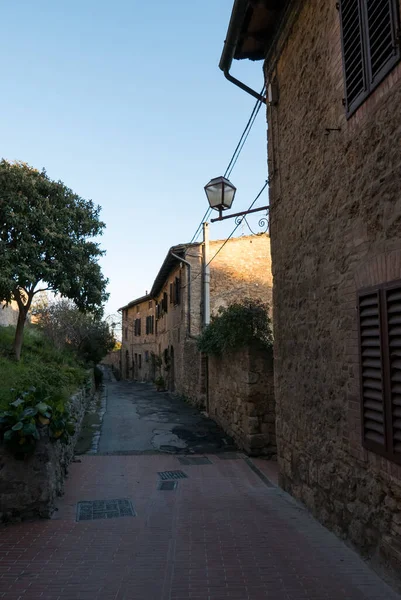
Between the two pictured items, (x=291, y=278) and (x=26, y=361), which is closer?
(x=291, y=278)

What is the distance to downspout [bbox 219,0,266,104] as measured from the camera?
592 cm

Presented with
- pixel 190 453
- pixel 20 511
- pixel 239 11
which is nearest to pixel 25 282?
pixel 190 453

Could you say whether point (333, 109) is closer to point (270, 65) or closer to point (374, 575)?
point (270, 65)

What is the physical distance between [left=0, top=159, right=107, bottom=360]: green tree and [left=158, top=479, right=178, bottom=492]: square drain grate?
6186 millimetres

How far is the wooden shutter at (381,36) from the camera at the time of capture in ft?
11.1

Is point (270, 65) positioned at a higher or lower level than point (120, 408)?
higher

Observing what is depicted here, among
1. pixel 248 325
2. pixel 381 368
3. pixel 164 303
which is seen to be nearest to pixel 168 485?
pixel 248 325

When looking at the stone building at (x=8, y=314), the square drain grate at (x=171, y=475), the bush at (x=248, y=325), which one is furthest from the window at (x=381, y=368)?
the stone building at (x=8, y=314)

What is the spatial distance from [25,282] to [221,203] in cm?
597

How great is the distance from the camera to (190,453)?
922 centimetres

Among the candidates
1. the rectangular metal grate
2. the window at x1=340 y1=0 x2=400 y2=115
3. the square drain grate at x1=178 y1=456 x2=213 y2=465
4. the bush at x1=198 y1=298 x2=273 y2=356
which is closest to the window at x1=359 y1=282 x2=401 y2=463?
the window at x1=340 y1=0 x2=400 y2=115

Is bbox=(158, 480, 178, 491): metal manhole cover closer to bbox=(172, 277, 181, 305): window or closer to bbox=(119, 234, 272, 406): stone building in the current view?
bbox=(119, 234, 272, 406): stone building

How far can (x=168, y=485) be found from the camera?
22.6ft

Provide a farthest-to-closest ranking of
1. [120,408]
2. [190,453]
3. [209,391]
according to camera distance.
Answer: [120,408], [209,391], [190,453]
